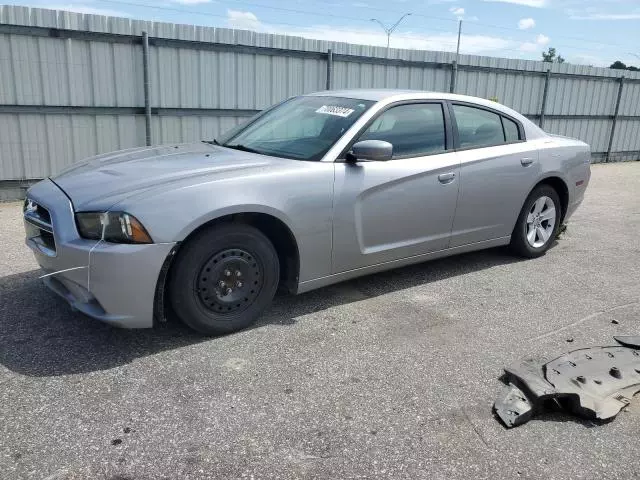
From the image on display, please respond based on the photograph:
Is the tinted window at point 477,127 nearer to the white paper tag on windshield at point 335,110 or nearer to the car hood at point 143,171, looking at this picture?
the white paper tag on windshield at point 335,110

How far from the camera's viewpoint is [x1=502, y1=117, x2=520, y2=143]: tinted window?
5.42m

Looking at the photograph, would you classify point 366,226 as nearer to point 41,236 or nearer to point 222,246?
point 222,246

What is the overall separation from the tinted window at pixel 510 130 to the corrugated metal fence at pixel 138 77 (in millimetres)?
5230

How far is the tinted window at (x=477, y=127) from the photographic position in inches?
197

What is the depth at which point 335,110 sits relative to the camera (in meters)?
4.60

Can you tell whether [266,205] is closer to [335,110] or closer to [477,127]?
[335,110]

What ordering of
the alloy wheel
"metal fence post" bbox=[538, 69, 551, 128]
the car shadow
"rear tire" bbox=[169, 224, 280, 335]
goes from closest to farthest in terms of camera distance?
the car shadow, "rear tire" bbox=[169, 224, 280, 335], the alloy wheel, "metal fence post" bbox=[538, 69, 551, 128]

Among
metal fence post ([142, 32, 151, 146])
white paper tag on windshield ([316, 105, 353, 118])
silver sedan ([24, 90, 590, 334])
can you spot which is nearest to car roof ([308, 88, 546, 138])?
silver sedan ([24, 90, 590, 334])

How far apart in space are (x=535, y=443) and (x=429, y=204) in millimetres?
2257

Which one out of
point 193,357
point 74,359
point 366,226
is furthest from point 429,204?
point 74,359

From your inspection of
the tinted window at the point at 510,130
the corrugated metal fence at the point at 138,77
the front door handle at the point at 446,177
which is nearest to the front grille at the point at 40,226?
the front door handle at the point at 446,177

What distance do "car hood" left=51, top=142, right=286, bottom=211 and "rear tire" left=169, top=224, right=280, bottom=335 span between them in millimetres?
410

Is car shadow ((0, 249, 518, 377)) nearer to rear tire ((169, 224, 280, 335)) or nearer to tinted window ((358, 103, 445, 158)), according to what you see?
rear tire ((169, 224, 280, 335))

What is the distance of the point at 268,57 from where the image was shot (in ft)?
31.6
